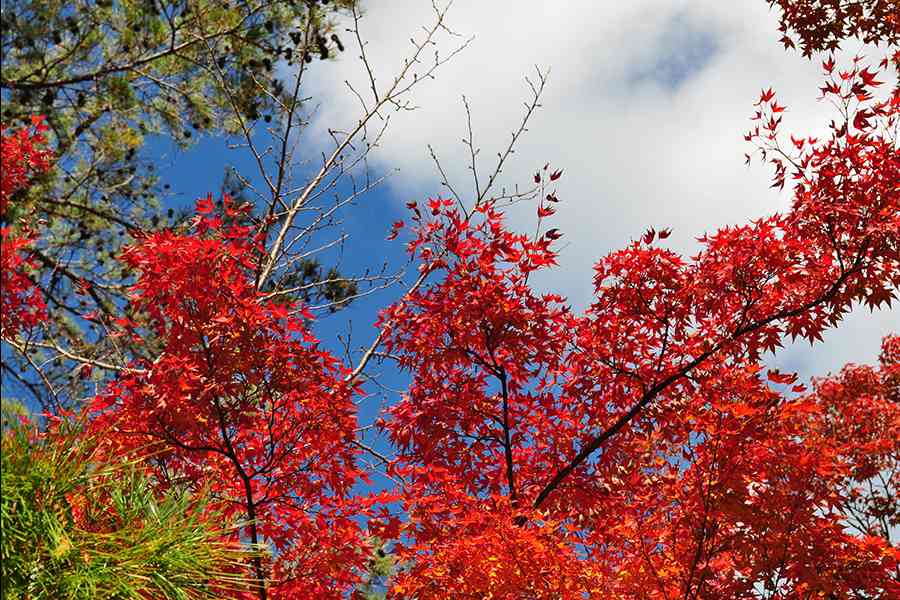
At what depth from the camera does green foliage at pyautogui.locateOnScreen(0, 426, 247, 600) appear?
389 cm

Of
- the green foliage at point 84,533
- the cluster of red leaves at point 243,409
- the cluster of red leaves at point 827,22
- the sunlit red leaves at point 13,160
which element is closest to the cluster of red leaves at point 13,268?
the sunlit red leaves at point 13,160

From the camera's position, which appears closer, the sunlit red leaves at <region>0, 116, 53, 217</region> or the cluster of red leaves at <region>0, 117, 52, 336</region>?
the cluster of red leaves at <region>0, 117, 52, 336</region>

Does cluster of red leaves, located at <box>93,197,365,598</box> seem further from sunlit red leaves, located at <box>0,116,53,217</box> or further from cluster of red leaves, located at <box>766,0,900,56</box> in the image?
cluster of red leaves, located at <box>766,0,900,56</box>

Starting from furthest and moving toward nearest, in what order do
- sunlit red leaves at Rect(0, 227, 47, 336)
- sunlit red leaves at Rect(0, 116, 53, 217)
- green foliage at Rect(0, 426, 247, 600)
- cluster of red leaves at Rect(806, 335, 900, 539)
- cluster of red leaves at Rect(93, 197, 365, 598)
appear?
cluster of red leaves at Rect(806, 335, 900, 539) → cluster of red leaves at Rect(93, 197, 365, 598) → green foliage at Rect(0, 426, 247, 600) → sunlit red leaves at Rect(0, 116, 53, 217) → sunlit red leaves at Rect(0, 227, 47, 336)

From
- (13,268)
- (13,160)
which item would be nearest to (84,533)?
(13,268)

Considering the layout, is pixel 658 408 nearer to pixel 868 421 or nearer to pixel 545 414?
pixel 545 414

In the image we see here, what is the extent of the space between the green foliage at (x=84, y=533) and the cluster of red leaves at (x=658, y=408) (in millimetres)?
1776

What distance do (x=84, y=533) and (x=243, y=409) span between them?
1881mm

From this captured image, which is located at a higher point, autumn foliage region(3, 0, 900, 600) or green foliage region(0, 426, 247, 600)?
autumn foliage region(3, 0, 900, 600)

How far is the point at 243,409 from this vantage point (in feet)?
19.3

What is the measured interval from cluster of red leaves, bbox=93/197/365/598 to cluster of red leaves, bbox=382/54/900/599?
534mm


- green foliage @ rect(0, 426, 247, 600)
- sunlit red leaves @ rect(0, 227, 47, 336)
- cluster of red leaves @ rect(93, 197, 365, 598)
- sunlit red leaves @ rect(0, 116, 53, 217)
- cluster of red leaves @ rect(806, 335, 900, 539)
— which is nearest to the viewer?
sunlit red leaves @ rect(0, 227, 47, 336)

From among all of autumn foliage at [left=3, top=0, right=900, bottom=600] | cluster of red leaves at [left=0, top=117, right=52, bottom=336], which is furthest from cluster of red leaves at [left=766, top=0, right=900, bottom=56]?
cluster of red leaves at [left=0, top=117, right=52, bottom=336]

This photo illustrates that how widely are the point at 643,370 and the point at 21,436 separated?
164 inches
